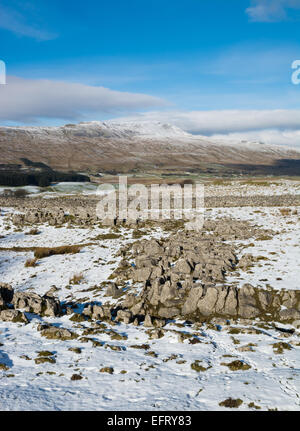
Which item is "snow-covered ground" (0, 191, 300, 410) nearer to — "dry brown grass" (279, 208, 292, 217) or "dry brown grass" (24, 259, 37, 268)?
"dry brown grass" (24, 259, 37, 268)

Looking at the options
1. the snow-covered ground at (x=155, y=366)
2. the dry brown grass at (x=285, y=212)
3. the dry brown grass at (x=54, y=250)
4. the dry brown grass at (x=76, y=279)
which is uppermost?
the dry brown grass at (x=285, y=212)

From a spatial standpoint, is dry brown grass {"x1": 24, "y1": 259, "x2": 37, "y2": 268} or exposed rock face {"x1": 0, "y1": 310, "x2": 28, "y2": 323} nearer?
exposed rock face {"x1": 0, "y1": 310, "x2": 28, "y2": 323}

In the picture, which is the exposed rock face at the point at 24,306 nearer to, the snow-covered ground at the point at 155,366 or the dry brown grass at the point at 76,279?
the snow-covered ground at the point at 155,366

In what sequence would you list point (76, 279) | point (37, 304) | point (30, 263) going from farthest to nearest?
point (30, 263) → point (76, 279) → point (37, 304)

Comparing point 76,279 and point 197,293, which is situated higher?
point 197,293

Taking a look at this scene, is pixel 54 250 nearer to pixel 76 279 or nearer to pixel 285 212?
pixel 76 279

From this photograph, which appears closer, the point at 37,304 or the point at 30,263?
the point at 37,304

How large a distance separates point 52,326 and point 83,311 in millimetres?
2046

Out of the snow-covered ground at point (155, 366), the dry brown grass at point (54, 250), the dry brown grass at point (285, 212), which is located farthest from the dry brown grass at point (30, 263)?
the dry brown grass at point (285, 212)

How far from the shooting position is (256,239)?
26359 millimetres

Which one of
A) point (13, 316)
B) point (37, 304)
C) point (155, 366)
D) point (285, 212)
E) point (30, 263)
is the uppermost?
point (285, 212)

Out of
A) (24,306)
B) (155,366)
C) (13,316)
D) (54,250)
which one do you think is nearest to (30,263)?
(54,250)

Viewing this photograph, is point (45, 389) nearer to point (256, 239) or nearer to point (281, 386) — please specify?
point (281, 386)

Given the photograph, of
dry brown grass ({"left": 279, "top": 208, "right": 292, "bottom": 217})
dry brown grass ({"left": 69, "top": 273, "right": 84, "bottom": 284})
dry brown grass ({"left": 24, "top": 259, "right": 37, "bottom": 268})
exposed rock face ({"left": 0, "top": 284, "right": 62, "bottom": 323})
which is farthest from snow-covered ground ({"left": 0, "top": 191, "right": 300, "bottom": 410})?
dry brown grass ({"left": 279, "top": 208, "right": 292, "bottom": 217})
